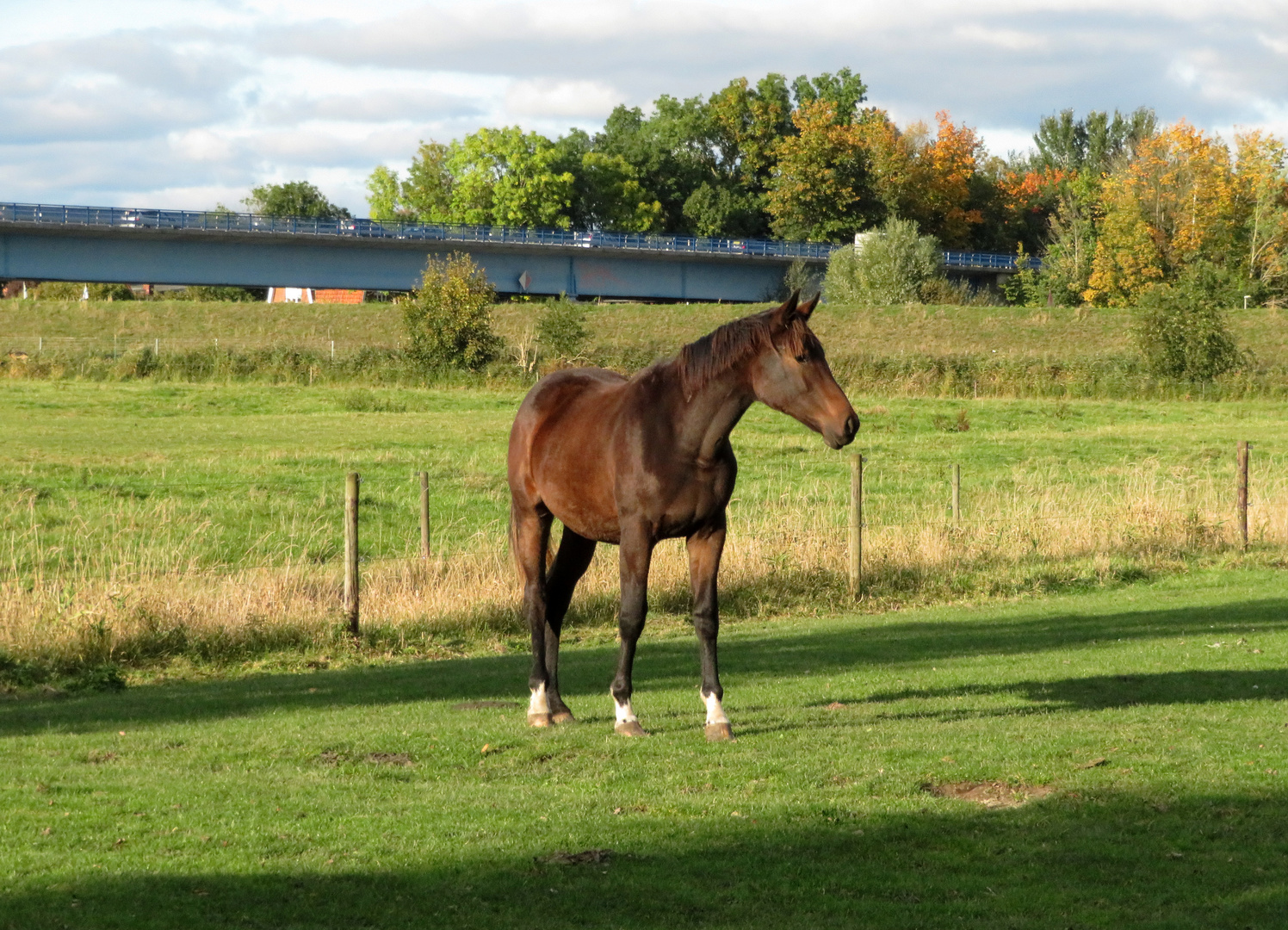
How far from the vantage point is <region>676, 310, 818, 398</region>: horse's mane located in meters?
9.18

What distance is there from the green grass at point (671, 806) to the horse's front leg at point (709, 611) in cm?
32

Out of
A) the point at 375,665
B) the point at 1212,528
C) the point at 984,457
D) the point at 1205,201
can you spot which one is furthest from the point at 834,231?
the point at 375,665

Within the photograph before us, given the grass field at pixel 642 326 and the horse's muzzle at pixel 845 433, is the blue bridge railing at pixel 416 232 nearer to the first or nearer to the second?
the grass field at pixel 642 326

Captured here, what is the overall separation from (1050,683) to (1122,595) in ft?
26.6

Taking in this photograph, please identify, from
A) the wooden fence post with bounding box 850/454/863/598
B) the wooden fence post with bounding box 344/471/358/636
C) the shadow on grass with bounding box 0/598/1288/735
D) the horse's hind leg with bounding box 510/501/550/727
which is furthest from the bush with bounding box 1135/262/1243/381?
the horse's hind leg with bounding box 510/501/550/727

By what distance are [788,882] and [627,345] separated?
197ft

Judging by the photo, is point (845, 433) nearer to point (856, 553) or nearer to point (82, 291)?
point (856, 553)

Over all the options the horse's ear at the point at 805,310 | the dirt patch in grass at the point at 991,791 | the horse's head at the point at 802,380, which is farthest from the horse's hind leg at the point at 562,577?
the dirt patch in grass at the point at 991,791

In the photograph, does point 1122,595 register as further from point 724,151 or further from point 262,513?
point 724,151

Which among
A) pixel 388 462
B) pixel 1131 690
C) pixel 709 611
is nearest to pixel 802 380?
pixel 709 611

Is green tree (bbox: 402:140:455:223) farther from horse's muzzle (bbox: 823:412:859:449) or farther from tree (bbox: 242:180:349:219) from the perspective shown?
horse's muzzle (bbox: 823:412:859:449)

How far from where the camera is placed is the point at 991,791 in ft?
25.1

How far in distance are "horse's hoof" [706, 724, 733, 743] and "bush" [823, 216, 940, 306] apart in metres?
76.3

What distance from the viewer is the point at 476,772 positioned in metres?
8.62
